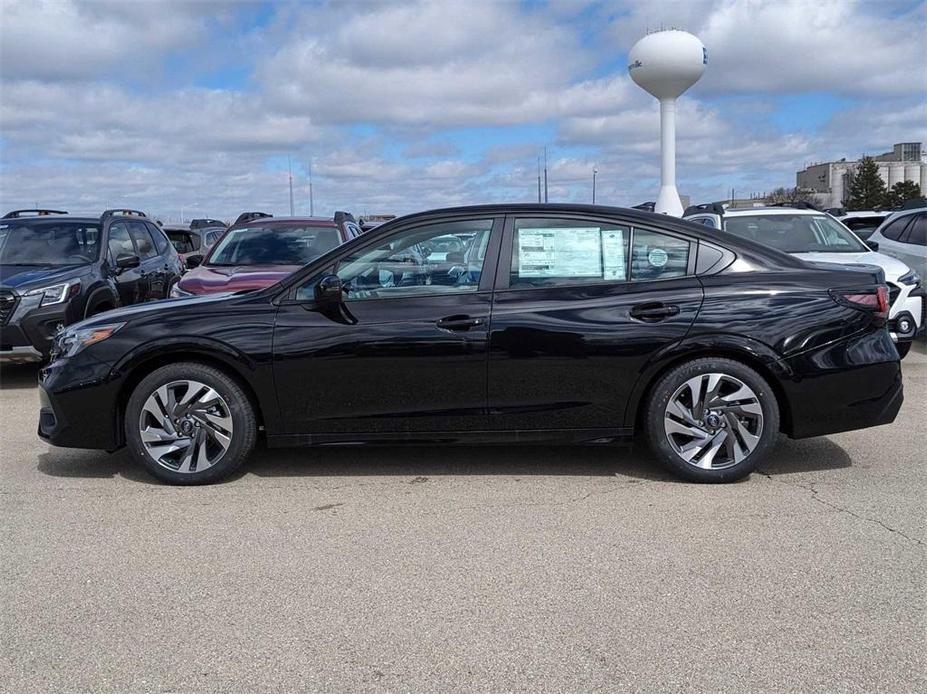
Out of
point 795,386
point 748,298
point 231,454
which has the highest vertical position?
point 748,298

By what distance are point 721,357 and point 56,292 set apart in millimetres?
6599

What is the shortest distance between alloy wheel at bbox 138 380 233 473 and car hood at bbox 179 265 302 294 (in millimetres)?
3489

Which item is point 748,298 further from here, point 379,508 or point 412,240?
point 379,508

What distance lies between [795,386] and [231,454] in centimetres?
330

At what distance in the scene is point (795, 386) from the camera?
4910 millimetres

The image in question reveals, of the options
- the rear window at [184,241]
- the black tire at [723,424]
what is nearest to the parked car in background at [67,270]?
the black tire at [723,424]

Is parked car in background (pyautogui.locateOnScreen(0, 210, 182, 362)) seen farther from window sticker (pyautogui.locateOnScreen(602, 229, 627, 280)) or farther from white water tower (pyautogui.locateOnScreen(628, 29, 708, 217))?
white water tower (pyautogui.locateOnScreen(628, 29, 708, 217))

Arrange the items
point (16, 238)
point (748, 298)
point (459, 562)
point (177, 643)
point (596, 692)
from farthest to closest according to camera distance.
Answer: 1. point (16, 238)
2. point (748, 298)
3. point (459, 562)
4. point (177, 643)
5. point (596, 692)

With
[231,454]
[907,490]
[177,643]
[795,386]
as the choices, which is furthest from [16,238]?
[907,490]

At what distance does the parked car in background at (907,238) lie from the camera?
10914 millimetres

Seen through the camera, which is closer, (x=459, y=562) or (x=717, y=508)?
(x=459, y=562)

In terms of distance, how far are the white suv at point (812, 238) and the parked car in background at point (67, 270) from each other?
6.42 metres

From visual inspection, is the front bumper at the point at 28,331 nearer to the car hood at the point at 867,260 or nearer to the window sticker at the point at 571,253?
the window sticker at the point at 571,253

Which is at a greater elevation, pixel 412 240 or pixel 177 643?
pixel 412 240
